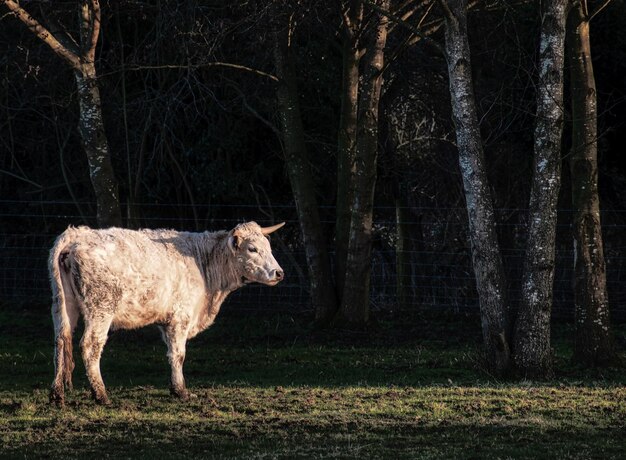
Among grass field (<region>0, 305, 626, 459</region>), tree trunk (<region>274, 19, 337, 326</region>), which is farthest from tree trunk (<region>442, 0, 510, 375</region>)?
tree trunk (<region>274, 19, 337, 326</region>)

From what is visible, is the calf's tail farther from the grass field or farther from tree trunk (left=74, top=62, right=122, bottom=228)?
tree trunk (left=74, top=62, right=122, bottom=228)

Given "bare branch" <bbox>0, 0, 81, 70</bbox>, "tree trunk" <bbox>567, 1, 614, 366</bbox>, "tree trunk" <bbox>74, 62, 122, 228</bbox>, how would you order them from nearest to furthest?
1. "tree trunk" <bbox>567, 1, 614, 366</bbox>
2. "bare branch" <bbox>0, 0, 81, 70</bbox>
3. "tree trunk" <bbox>74, 62, 122, 228</bbox>

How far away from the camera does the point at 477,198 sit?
12.3m

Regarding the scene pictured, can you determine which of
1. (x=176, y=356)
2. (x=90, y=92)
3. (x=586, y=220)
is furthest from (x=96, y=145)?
(x=586, y=220)

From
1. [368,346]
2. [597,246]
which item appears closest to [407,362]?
[368,346]

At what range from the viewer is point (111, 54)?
18.9m

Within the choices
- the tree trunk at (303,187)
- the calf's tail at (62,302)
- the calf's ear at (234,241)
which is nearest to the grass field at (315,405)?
the calf's tail at (62,302)

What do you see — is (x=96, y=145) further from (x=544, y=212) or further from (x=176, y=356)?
(x=544, y=212)

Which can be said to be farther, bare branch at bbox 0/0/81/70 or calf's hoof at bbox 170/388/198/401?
bare branch at bbox 0/0/81/70

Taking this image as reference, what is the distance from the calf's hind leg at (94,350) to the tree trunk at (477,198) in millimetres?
4208

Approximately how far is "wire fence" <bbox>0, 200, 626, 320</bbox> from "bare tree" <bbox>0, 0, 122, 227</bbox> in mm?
3481

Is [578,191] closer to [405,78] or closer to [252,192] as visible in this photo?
[405,78]

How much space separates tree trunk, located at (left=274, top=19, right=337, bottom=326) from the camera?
17.2m

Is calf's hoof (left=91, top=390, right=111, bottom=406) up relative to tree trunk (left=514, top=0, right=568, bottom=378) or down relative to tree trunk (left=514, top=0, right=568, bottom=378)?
down
